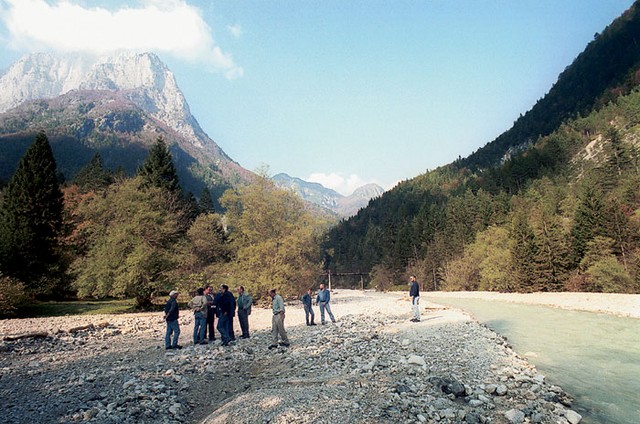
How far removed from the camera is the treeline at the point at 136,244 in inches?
1009

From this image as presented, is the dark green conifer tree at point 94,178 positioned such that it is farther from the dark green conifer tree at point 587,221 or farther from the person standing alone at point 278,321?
the dark green conifer tree at point 587,221

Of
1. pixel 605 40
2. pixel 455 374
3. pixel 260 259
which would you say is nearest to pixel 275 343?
pixel 455 374

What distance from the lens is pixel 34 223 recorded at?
30391mm

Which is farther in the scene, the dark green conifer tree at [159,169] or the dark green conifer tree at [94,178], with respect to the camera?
the dark green conifer tree at [94,178]

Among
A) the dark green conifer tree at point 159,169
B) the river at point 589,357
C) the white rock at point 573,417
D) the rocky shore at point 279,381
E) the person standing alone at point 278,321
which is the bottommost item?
the river at point 589,357

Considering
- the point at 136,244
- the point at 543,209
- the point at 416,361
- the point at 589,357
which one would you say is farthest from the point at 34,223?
the point at 543,209

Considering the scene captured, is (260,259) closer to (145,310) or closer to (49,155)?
(145,310)

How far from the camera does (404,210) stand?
114125 millimetres

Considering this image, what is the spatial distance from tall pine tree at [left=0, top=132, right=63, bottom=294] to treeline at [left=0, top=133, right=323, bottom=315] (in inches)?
3.0

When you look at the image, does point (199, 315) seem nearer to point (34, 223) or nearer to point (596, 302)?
point (34, 223)

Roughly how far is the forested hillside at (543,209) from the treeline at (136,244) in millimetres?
21831

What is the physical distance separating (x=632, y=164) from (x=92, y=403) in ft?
312

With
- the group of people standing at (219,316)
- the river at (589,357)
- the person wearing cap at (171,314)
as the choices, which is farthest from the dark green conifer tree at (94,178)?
the river at (589,357)

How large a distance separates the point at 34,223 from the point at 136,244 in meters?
11.8
